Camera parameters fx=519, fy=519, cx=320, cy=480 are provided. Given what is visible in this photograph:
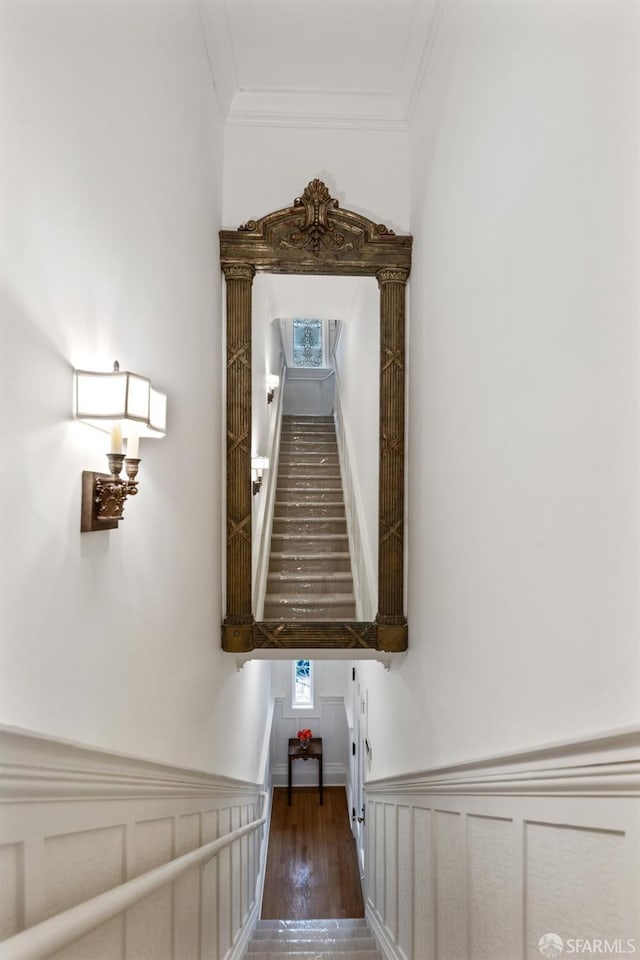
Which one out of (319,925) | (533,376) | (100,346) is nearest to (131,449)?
(100,346)

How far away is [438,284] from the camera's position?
224cm

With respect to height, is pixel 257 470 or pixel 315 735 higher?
pixel 257 470

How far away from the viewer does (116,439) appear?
3.91 ft

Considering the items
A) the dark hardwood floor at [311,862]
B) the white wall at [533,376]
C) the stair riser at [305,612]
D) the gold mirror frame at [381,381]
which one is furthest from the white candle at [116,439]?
the dark hardwood floor at [311,862]

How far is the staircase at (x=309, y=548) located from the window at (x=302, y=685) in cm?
395

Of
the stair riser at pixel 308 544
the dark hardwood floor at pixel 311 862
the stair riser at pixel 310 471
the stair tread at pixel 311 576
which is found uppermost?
the stair riser at pixel 310 471

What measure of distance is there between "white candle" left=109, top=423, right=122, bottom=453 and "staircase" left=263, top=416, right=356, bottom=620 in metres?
1.99

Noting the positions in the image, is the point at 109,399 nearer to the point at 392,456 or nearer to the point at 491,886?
the point at 491,886

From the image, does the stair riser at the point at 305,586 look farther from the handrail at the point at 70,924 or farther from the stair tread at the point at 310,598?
the handrail at the point at 70,924

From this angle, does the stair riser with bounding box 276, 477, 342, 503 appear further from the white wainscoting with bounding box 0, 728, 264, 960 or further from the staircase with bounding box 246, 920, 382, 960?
the staircase with bounding box 246, 920, 382, 960

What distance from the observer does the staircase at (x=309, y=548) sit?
3.04m

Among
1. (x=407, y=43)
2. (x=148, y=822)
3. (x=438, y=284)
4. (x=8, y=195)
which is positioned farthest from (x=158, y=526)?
(x=407, y=43)

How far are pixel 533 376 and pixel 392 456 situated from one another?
164 cm

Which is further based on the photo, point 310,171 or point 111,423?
point 310,171
